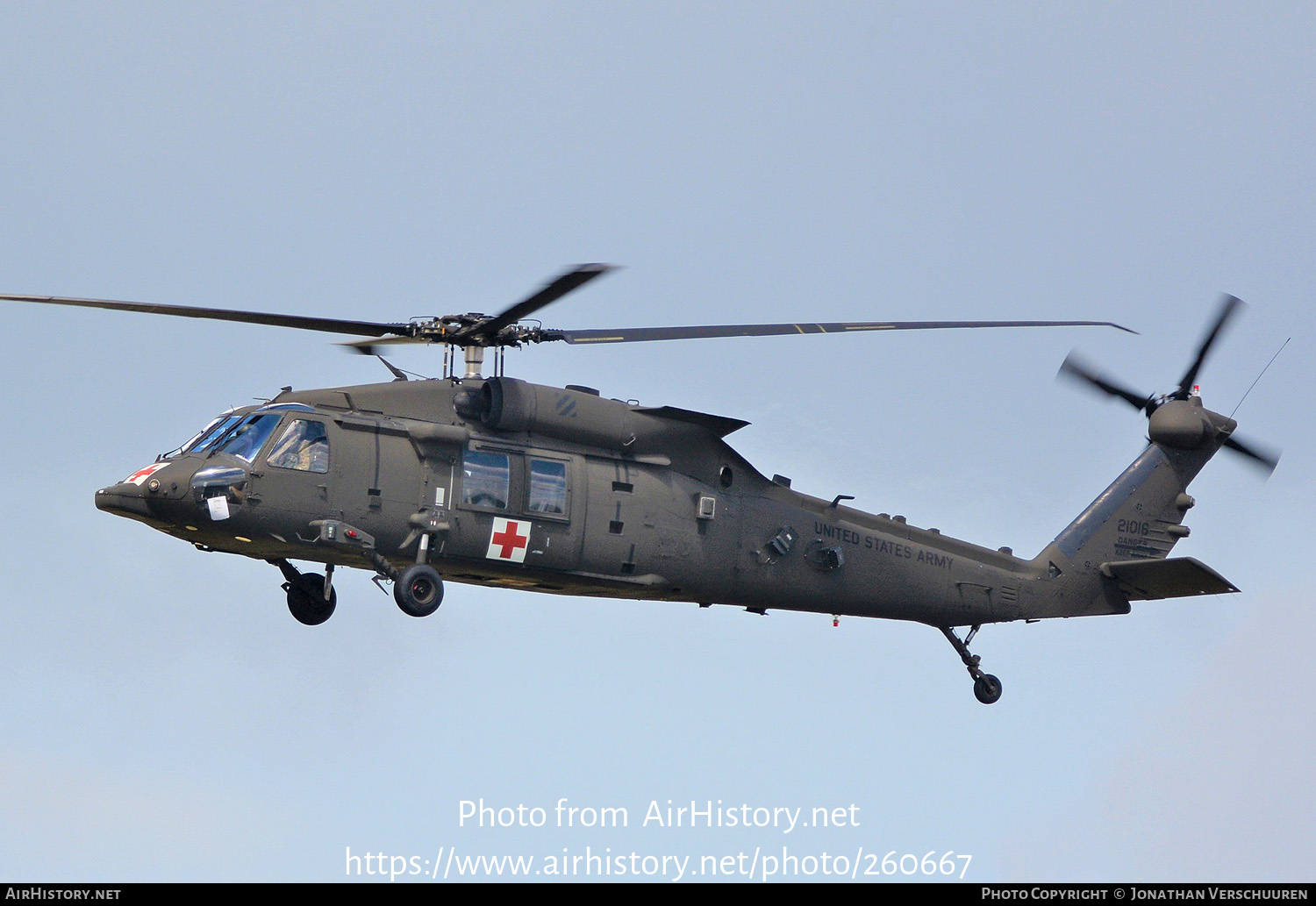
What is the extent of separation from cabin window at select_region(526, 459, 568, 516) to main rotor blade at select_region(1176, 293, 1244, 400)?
11746mm

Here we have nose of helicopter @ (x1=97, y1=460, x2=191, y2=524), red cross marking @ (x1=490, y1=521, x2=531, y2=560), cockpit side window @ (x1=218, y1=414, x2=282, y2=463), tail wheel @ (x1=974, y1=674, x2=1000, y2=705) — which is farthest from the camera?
tail wheel @ (x1=974, y1=674, x2=1000, y2=705)

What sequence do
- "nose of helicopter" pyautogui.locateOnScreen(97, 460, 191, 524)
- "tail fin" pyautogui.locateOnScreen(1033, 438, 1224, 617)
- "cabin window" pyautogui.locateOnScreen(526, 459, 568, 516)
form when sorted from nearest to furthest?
"nose of helicopter" pyautogui.locateOnScreen(97, 460, 191, 524), "cabin window" pyautogui.locateOnScreen(526, 459, 568, 516), "tail fin" pyautogui.locateOnScreen(1033, 438, 1224, 617)

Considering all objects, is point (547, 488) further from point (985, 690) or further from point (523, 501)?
point (985, 690)

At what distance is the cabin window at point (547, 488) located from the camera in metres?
21.8

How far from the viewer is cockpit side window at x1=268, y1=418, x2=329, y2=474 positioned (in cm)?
2053

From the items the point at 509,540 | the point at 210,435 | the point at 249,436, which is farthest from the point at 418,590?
the point at 210,435

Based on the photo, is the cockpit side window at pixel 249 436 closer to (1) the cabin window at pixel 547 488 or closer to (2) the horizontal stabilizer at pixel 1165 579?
(1) the cabin window at pixel 547 488

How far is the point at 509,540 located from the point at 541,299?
3.60 meters

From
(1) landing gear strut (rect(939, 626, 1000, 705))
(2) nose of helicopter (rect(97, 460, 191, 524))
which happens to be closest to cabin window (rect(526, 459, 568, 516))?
(2) nose of helicopter (rect(97, 460, 191, 524))

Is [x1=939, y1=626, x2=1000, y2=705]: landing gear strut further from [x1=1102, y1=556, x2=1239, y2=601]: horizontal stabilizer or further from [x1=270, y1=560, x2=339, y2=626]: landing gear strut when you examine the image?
[x1=270, y1=560, x2=339, y2=626]: landing gear strut

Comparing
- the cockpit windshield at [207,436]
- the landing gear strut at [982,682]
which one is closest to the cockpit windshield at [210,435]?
the cockpit windshield at [207,436]

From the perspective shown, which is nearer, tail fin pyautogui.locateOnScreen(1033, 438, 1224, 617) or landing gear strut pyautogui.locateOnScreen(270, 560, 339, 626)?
landing gear strut pyautogui.locateOnScreen(270, 560, 339, 626)

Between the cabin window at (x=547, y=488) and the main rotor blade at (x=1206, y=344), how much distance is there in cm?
1175
